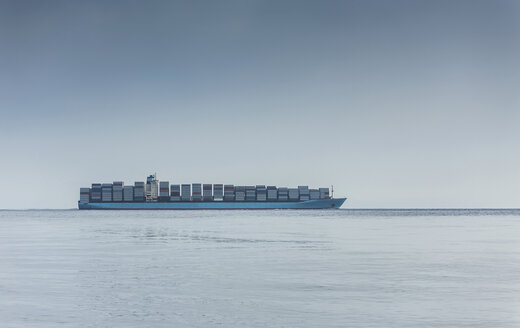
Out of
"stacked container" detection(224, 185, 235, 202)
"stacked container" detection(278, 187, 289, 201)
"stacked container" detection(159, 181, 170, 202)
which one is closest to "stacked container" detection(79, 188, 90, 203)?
"stacked container" detection(159, 181, 170, 202)

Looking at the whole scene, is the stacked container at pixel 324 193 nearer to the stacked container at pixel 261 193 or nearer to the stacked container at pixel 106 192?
the stacked container at pixel 261 193

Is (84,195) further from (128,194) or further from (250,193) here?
(250,193)

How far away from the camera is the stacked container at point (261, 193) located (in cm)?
17688

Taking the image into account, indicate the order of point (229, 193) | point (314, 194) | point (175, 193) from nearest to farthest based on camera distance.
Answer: point (229, 193) → point (175, 193) → point (314, 194)

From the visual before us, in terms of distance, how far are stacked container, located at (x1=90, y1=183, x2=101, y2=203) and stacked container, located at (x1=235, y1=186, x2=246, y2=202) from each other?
43.6 metres

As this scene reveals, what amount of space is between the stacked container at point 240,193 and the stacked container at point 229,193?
1.16m

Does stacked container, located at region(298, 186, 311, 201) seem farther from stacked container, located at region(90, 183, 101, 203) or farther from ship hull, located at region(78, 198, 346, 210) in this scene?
stacked container, located at region(90, 183, 101, 203)

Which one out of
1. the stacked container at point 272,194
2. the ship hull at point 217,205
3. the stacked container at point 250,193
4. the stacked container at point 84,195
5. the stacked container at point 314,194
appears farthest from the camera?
the stacked container at point 84,195

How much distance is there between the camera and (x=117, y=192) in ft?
591

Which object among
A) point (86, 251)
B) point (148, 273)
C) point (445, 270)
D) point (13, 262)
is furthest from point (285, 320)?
point (86, 251)

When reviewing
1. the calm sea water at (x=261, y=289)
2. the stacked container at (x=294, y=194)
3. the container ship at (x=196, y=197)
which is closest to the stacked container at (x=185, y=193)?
the container ship at (x=196, y=197)

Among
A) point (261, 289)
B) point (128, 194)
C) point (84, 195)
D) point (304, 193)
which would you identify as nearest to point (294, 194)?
point (304, 193)

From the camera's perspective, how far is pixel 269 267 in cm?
2052

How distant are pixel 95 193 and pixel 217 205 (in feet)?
128
